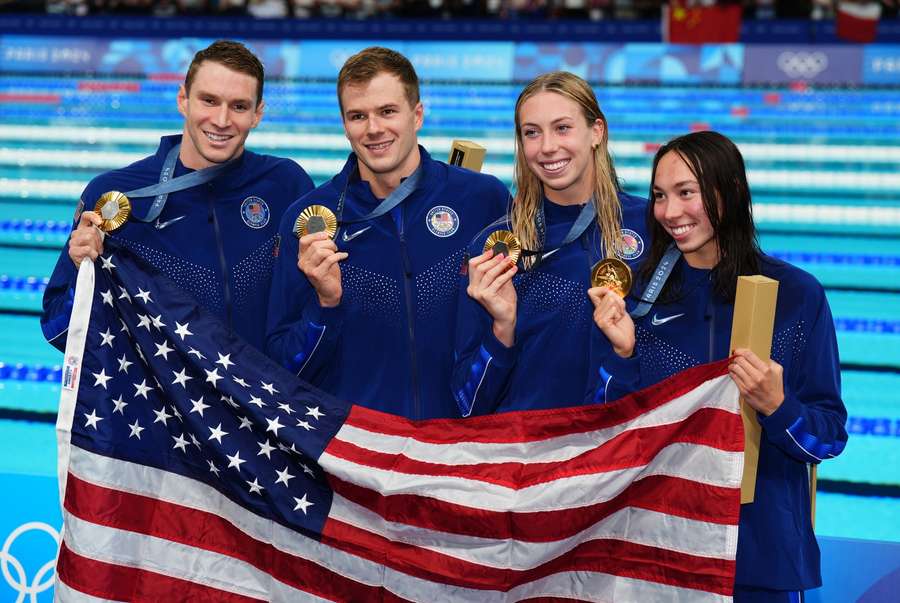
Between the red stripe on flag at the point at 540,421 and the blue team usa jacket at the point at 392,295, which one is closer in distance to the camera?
the red stripe on flag at the point at 540,421

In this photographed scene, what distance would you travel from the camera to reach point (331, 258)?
2512 mm

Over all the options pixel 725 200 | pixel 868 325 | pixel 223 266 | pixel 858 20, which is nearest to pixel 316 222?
pixel 223 266

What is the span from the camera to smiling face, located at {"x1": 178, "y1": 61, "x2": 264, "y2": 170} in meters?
2.81

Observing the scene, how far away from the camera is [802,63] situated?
12273 millimetres

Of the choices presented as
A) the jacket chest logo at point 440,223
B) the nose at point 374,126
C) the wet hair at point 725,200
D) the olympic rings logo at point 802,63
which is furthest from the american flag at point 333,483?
the olympic rings logo at point 802,63

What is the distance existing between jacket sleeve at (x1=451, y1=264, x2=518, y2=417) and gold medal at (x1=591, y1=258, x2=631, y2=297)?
0.29 m

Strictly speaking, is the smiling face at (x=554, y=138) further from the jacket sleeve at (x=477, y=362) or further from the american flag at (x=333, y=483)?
the american flag at (x=333, y=483)

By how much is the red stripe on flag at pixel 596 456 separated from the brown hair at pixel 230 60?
0.98 meters

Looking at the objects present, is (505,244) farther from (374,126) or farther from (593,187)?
(374,126)

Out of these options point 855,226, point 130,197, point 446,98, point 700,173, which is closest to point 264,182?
point 130,197

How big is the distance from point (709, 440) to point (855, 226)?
19.9 ft

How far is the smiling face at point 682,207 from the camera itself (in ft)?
7.60

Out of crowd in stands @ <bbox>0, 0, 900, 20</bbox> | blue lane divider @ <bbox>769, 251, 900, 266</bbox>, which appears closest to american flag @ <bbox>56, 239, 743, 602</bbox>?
blue lane divider @ <bbox>769, 251, 900, 266</bbox>

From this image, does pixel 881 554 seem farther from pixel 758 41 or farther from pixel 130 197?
pixel 758 41
